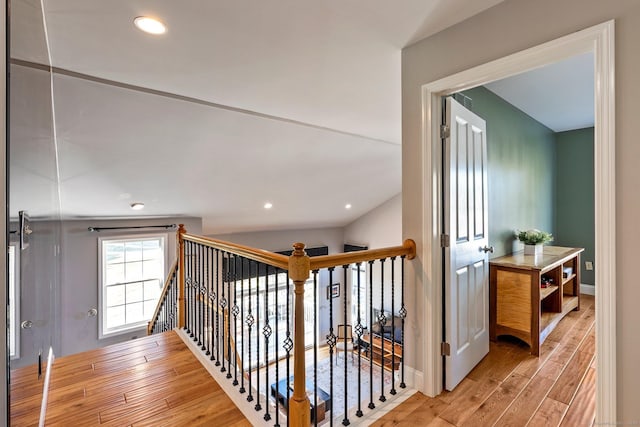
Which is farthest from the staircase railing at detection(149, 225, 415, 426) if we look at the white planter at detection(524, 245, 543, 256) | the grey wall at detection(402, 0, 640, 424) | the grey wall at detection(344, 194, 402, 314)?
the grey wall at detection(344, 194, 402, 314)

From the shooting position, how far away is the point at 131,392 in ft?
6.78

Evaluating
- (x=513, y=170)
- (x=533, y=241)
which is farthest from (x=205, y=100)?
(x=533, y=241)

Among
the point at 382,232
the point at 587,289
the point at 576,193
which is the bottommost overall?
the point at 587,289

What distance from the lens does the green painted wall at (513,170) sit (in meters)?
2.98

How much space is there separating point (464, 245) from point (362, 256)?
853mm

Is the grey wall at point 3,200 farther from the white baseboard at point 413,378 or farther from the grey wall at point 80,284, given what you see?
the grey wall at point 80,284

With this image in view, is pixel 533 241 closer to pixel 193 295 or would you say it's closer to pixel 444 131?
pixel 444 131

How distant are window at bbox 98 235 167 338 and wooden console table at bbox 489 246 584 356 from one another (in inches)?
210

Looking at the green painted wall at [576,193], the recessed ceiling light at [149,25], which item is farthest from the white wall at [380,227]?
the recessed ceiling light at [149,25]

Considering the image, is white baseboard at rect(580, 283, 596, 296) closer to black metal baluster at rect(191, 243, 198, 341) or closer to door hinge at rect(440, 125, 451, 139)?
door hinge at rect(440, 125, 451, 139)

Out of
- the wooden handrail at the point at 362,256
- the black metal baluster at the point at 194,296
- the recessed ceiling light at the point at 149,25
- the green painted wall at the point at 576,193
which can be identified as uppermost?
the recessed ceiling light at the point at 149,25

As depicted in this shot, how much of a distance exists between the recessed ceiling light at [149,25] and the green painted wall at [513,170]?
227cm

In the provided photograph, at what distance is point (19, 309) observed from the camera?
1.14 metres

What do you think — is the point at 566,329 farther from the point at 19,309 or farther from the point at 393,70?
the point at 19,309
